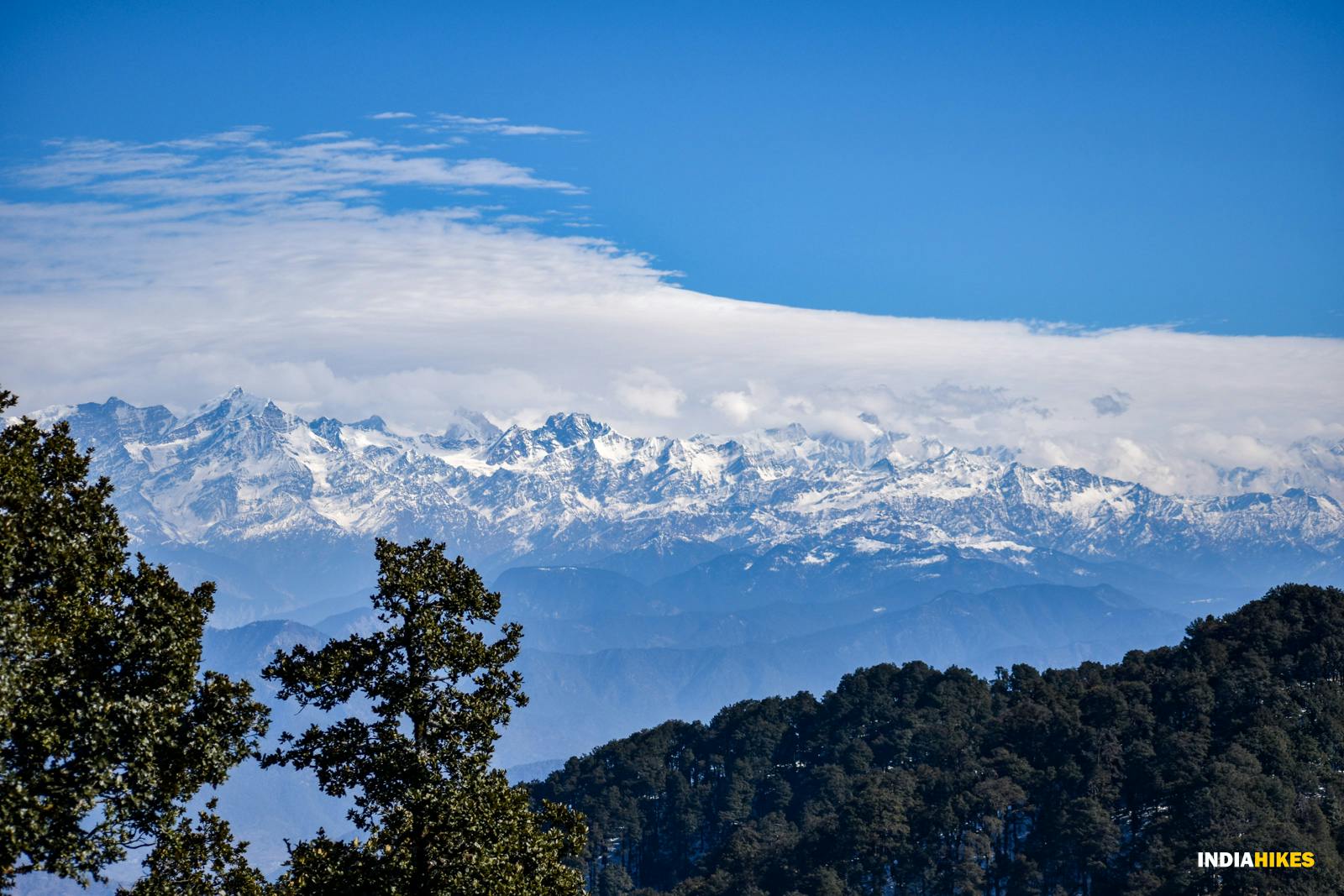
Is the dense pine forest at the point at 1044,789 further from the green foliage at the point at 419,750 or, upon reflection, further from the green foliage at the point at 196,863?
the green foliage at the point at 196,863

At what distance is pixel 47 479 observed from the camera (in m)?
27.8

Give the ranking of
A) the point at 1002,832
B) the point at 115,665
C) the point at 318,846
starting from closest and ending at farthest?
the point at 115,665 < the point at 318,846 < the point at 1002,832

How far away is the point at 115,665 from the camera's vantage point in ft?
86.1

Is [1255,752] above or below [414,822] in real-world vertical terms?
above

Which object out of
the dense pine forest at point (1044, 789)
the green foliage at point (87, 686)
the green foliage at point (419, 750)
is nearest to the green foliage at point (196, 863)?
the green foliage at point (87, 686)

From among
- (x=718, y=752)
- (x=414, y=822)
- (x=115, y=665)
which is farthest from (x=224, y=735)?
(x=718, y=752)

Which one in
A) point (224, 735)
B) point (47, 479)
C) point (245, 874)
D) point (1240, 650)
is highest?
point (1240, 650)

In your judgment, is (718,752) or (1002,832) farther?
(718,752)

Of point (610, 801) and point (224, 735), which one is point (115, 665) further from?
point (610, 801)

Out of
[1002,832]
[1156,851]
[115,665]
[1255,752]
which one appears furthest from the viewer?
[1002,832]

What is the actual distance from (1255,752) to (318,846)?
97367 millimetres

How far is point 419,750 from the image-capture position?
29.6 m

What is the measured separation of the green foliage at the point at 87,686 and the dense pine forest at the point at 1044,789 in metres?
76.9

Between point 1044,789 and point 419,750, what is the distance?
10344cm
